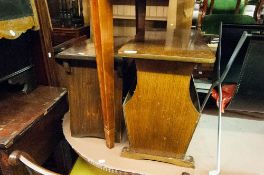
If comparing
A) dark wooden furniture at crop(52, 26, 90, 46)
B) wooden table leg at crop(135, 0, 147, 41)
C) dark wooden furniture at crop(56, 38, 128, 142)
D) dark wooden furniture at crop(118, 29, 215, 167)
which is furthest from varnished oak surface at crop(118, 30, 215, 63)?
dark wooden furniture at crop(52, 26, 90, 46)

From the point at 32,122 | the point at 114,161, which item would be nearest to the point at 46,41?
the point at 32,122

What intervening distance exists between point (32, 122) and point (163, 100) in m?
0.67

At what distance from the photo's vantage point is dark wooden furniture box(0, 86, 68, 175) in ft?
3.52

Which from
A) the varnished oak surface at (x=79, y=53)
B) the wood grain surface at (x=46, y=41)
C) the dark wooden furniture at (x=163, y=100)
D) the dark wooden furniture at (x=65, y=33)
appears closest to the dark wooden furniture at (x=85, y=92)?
the varnished oak surface at (x=79, y=53)

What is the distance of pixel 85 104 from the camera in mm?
1250

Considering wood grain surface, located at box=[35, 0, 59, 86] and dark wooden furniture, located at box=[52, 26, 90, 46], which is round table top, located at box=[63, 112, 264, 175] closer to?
wood grain surface, located at box=[35, 0, 59, 86]

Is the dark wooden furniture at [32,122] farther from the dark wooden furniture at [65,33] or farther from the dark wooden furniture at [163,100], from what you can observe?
the dark wooden furniture at [65,33]

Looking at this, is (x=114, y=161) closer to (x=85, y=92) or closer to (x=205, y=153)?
(x=85, y=92)

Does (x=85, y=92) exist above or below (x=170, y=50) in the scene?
below

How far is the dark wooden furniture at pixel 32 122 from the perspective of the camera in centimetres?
107

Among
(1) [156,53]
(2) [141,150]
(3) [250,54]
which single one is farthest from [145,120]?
(3) [250,54]

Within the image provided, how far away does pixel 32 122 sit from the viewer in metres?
1.18

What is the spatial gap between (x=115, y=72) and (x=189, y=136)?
18.1 inches

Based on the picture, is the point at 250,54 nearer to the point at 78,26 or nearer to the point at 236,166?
the point at 236,166
